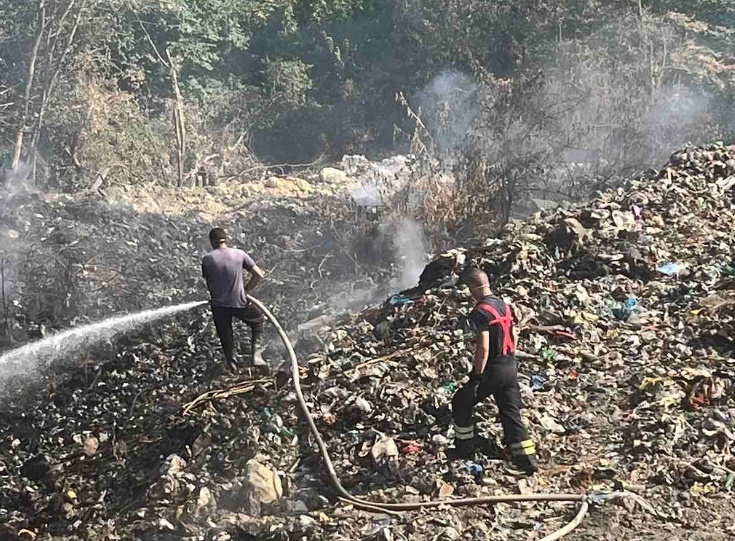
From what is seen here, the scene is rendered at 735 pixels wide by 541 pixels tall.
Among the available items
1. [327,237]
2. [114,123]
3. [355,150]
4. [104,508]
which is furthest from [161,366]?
[355,150]

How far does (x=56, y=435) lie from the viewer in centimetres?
752

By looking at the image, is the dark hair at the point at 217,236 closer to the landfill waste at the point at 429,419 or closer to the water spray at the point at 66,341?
the landfill waste at the point at 429,419

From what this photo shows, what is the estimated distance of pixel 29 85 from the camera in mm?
16922

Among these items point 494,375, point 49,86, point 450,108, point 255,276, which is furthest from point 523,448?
point 450,108

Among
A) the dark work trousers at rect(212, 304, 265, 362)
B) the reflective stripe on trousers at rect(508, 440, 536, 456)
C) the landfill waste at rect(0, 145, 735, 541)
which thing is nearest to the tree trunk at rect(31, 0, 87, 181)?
the landfill waste at rect(0, 145, 735, 541)

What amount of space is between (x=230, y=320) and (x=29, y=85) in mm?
11518

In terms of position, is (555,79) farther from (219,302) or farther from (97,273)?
(219,302)

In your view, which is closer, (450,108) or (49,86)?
(49,86)

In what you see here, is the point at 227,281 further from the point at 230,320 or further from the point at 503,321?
the point at 503,321

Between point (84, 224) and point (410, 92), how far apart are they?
465 inches

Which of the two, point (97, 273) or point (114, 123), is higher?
point (114, 123)

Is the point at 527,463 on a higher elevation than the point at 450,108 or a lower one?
lower

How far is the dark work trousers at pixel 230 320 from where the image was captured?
7176mm

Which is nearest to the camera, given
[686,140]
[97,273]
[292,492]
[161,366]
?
[292,492]
